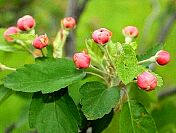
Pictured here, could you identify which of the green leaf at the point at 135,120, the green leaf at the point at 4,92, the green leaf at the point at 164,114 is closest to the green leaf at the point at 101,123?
the green leaf at the point at 135,120

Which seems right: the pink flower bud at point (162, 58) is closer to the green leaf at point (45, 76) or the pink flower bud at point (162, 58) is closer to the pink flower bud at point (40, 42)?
the green leaf at point (45, 76)

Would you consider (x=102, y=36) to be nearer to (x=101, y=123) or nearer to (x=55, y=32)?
(x=101, y=123)

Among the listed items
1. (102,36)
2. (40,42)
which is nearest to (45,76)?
(40,42)

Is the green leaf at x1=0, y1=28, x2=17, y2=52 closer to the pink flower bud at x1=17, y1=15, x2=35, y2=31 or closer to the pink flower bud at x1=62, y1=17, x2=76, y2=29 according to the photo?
the pink flower bud at x1=17, y1=15, x2=35, y2=31

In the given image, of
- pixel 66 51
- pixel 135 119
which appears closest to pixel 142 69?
pixel 135 119

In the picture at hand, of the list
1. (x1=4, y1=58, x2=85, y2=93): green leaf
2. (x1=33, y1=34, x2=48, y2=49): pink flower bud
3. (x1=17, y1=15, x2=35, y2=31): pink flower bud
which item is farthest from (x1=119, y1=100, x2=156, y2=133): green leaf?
(x1=17, y1=15, x2=35, y2=31): pink flower bud

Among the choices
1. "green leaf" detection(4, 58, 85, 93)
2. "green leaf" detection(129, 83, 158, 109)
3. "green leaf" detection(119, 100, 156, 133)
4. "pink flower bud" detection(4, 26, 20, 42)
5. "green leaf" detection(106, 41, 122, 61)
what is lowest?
"green leaf" detection(119, 100, 156, 133)

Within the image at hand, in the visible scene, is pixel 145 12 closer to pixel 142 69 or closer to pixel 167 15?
pixel 167 15
